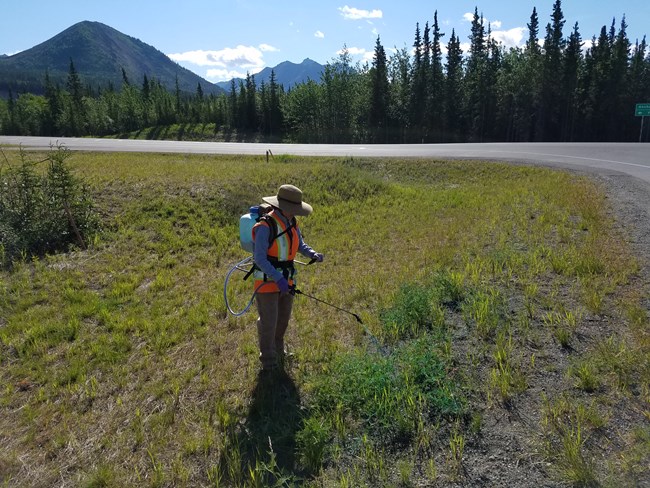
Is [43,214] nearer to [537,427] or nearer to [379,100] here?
[537,427]

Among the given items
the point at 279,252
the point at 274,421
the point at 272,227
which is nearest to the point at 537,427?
the point at 274,421

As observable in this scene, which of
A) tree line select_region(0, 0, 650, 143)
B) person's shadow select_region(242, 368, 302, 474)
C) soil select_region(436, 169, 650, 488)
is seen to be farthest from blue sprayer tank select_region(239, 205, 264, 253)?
tree line select_region(0, 0, 650, 143)

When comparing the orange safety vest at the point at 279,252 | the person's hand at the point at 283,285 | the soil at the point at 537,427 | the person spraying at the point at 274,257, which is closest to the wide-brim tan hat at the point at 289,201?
the person spraying at the point at 274,257

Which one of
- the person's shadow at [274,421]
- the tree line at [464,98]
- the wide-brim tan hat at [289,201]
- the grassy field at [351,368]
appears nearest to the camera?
the grassy field at [351,368]

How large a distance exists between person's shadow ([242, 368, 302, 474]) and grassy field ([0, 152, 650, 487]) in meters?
0.02

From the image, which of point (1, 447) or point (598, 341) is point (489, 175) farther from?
point (1, 447)

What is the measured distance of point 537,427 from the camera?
3.41 meters

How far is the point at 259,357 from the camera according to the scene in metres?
5.10

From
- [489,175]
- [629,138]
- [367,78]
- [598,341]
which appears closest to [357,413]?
[598,341]

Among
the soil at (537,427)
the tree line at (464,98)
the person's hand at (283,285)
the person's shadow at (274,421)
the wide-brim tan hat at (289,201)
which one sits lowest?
the person's shadow at (274,421)

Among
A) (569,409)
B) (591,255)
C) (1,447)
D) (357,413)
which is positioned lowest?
(1,447)

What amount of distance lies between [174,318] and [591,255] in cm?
637

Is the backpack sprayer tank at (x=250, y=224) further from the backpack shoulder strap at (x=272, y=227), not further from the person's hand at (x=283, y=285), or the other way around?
the person's hand at (x=283, y=285)

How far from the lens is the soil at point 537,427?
118 inches
